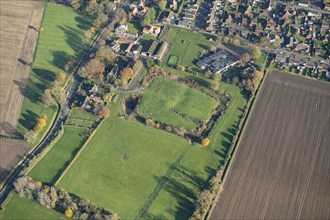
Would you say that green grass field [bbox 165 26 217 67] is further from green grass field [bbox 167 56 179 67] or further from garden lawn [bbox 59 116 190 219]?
garden lawn [bbox 59 116 190 219]

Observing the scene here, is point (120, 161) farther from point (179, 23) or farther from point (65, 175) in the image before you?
point (179, 23)

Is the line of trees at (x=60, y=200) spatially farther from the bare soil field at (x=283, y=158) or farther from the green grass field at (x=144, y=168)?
the bare soil field at (x=283, y=158)

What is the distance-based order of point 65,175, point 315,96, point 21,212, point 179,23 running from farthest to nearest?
point 179,23
point 315,96
point 65,175
point 21,212

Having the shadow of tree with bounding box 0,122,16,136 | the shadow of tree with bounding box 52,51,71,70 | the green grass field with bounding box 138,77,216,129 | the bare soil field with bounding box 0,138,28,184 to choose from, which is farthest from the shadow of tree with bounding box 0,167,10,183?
the green grass field with bounding box 138,77,216,129

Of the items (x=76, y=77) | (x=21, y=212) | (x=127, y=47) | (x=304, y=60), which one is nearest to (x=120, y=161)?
(x=21, y=212)

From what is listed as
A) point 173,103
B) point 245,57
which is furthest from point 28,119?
point 245,57

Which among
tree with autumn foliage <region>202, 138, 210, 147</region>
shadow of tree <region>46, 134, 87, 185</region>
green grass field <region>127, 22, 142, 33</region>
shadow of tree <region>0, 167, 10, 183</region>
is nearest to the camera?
shadow of tree <region>46, 134, 87, 185</region>
